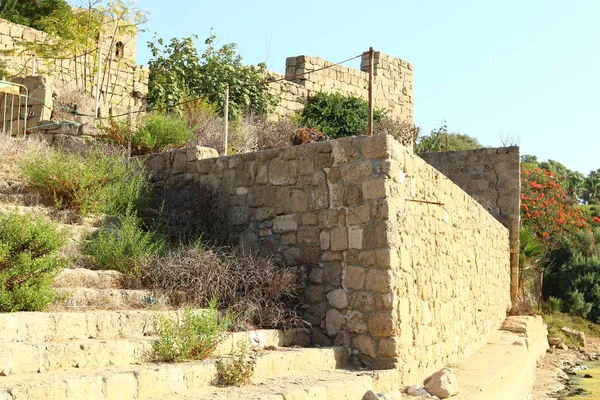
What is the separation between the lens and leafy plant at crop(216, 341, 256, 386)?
183 inches

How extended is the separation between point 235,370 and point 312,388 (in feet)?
1.80

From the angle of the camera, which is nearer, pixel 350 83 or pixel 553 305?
pixel 553 305

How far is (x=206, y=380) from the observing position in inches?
181

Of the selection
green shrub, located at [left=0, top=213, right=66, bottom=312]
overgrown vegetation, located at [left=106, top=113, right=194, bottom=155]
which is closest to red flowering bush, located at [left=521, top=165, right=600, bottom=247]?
overgrown vegetation, located at [left=106, top=113, right=194, bottom=155]

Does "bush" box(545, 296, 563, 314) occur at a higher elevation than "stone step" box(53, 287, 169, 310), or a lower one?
lower

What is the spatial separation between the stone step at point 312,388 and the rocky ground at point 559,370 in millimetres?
5129

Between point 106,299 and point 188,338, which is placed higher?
point 106,299

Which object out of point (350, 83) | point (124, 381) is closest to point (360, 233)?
point (124, 381)

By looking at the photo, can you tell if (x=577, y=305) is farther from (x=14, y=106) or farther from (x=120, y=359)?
(x=120, y=359)

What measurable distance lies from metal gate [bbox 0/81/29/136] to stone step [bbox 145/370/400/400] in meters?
7.16

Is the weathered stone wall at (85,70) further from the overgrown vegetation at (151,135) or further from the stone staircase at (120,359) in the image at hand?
the stone staircase at (120,359)

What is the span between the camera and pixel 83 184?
7312 mm

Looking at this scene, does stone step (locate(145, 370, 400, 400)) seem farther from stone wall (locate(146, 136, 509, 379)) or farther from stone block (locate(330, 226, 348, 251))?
stone block (locate(330, 226, 348, 251))

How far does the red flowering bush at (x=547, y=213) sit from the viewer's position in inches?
740
